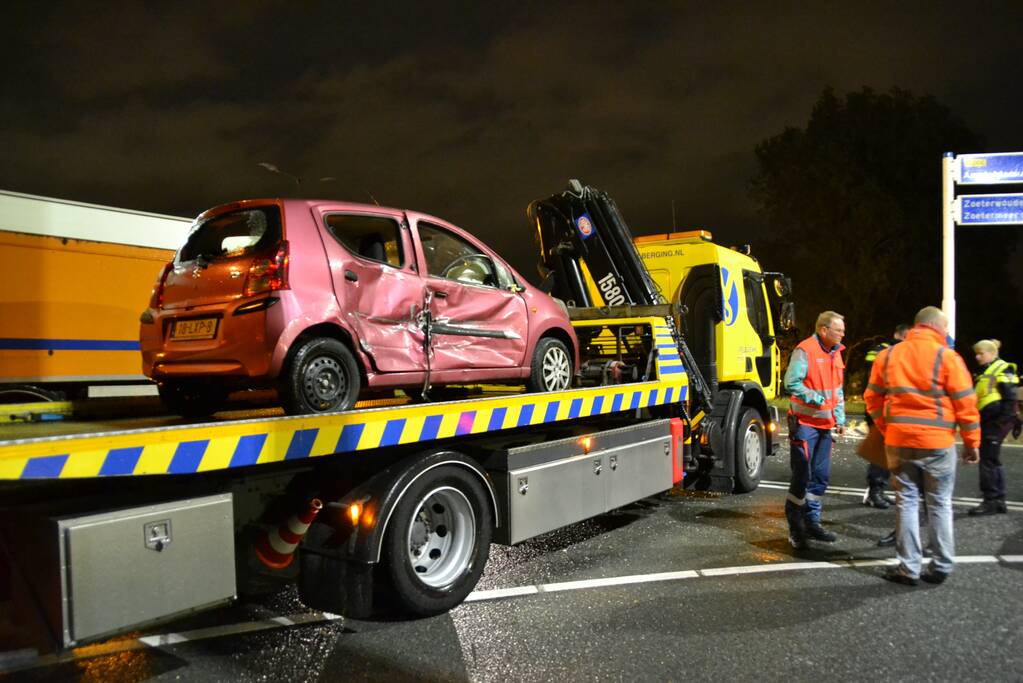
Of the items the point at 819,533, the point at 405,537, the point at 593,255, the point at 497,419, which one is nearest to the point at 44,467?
the point at 405,537

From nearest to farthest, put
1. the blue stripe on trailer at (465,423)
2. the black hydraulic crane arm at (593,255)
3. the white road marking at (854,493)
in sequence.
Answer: the blue stripe on trailer at (465,423) < the white road marking at (854,493) < the black hydraulic crane arm at (593,255)

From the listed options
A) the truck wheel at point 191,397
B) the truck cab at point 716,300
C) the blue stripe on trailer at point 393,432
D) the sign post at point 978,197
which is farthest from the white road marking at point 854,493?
the sign post at point 978,197

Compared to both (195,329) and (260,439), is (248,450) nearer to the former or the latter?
(260,439)

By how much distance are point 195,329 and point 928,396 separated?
4500mm

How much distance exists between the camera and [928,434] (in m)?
4.90

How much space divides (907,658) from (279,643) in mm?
3124

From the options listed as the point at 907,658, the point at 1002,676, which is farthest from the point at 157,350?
the point at 1002,676

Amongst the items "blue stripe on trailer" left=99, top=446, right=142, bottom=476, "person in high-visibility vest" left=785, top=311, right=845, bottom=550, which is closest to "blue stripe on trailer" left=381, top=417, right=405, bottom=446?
"blue stripe on trailer" left=99, top=446, right=142, bottom=476

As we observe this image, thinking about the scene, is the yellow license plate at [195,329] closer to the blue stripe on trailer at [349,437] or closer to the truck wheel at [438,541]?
the blue stripe on trailer at [349,437]

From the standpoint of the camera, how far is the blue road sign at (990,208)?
570 inches

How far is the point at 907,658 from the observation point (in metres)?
3.70

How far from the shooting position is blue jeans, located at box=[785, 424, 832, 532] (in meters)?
5.72

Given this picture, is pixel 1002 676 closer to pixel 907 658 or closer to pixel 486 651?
pixel 907 658

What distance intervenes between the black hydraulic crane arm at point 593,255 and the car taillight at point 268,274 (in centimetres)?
423
